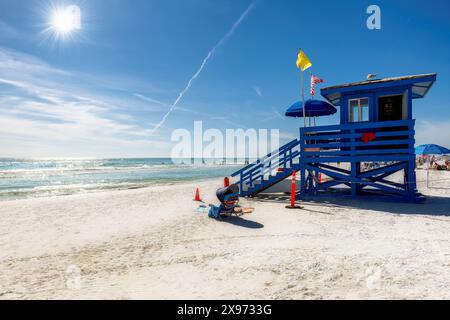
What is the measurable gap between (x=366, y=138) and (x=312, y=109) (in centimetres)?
306

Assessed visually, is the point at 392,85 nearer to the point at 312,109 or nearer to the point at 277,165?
the point at 312,109

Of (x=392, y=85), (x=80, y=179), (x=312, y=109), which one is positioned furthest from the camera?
(x=80, y=179)

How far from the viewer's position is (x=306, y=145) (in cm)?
1300

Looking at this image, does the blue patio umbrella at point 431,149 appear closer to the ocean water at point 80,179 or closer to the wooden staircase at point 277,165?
the wooden staircase at point 277,165

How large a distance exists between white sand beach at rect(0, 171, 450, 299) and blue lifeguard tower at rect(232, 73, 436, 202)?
237 cm

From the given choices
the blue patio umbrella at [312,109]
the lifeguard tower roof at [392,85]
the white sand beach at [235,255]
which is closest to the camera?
the white sand beach at [235,255]

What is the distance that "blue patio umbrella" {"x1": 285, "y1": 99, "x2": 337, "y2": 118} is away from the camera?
13234 millimetres

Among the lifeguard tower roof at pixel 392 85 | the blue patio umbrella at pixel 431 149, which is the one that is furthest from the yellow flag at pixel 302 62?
the blue patio umbrella at pixel 431 149

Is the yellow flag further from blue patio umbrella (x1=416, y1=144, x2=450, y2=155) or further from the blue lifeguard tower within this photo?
blue patio umbrella (x1=416, y1=144, x2=450, y2=155)

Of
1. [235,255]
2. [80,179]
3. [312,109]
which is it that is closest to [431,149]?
[312,109]

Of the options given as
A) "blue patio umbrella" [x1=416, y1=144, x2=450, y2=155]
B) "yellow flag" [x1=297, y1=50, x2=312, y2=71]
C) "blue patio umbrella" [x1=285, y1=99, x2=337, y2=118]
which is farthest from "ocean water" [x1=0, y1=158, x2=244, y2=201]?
"blue patio umbrella" [x1=416, y1=144, x2=450, y2=155]

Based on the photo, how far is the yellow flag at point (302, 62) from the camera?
13359 millimetres

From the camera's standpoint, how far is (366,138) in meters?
11.8

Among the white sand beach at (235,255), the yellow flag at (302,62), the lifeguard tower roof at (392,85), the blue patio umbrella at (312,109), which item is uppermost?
the yellow flag at (302,62)
